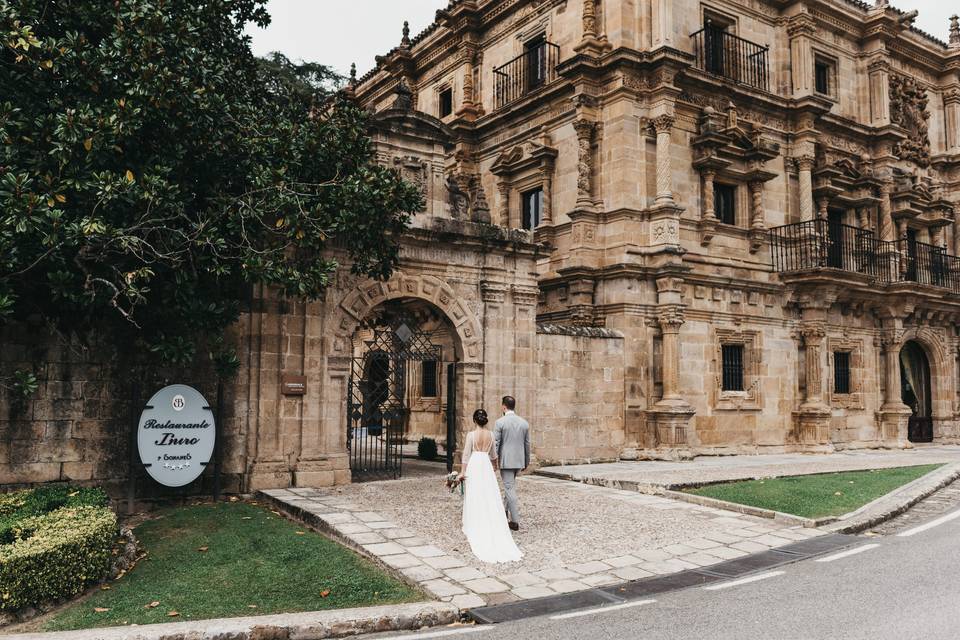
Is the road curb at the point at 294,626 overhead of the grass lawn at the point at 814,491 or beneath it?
beneath

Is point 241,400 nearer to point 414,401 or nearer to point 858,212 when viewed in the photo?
point 414,401

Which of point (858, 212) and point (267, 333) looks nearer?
point (267, 333)

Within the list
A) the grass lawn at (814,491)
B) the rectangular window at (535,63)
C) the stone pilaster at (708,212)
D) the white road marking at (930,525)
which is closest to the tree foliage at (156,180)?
the grass lawn at (814,491)

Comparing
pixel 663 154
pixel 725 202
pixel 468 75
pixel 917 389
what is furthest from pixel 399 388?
pixel 917 389

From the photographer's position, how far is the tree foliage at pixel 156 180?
828cm

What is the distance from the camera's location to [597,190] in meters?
19.8

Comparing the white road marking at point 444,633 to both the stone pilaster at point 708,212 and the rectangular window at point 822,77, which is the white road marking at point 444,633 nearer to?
the stone pilaster at point 708,212

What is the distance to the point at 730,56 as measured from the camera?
21.3m

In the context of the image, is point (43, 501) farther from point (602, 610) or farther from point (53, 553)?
point (602, 610)

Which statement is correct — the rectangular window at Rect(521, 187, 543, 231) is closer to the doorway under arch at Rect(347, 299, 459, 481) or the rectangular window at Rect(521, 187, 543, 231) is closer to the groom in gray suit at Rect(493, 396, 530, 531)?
the doorway under arch at Rect(347, 299, 459, 481)

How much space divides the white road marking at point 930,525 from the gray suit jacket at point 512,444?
16.9 ft

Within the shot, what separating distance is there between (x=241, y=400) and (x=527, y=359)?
5.90 metres

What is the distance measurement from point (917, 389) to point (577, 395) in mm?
16037

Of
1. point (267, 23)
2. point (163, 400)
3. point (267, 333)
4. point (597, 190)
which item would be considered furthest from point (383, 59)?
point (163, 400)
